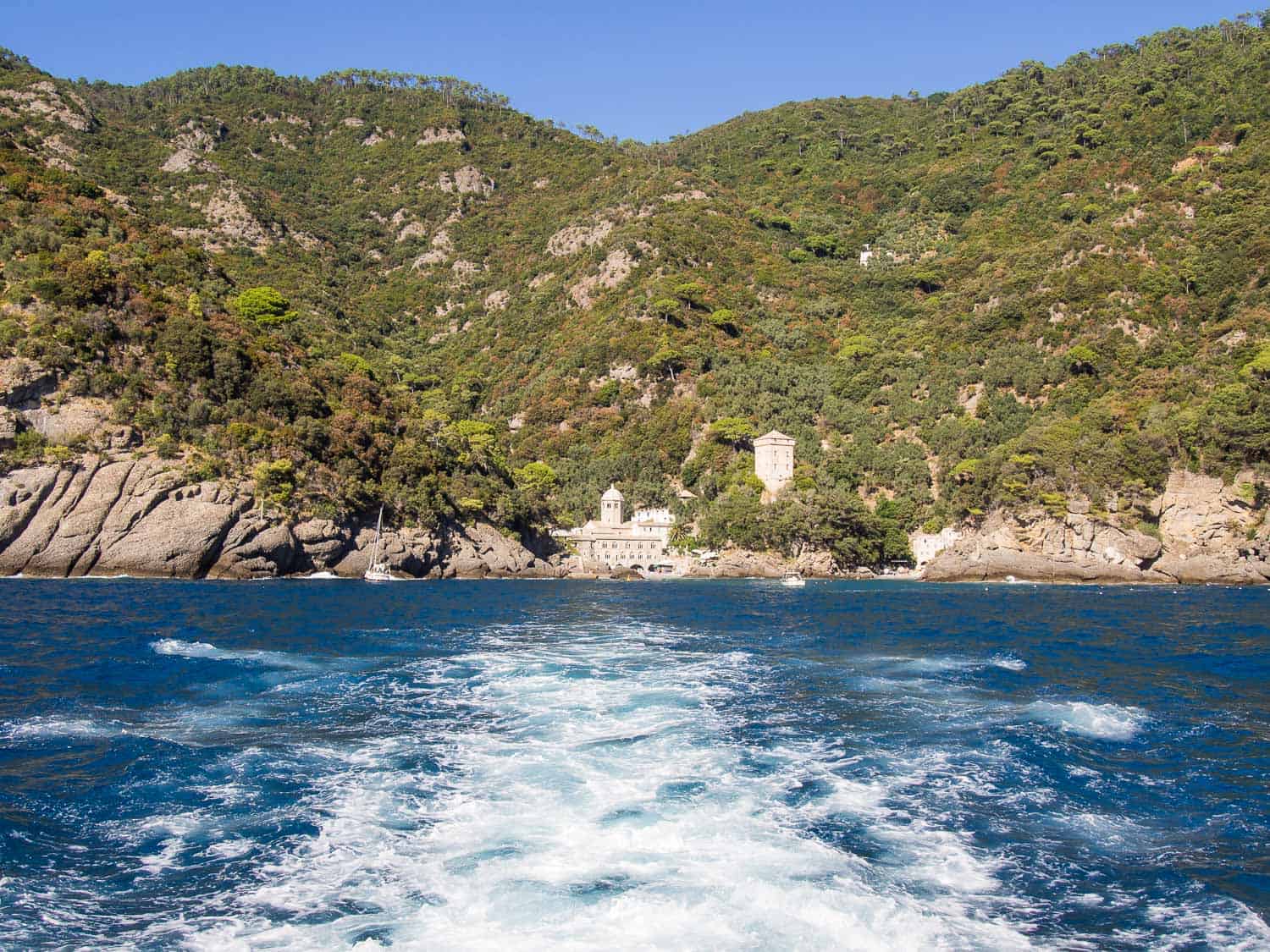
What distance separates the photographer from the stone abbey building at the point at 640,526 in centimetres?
9188

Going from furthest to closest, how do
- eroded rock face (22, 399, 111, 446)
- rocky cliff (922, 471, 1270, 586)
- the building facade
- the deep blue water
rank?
the building facade → rocky cliff (922, 471, 1270, 586) → eroded rock face (22, 399, 111, 446) → the deep blue water

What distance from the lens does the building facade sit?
91500 mm

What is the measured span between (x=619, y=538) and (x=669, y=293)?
46879 millimetres

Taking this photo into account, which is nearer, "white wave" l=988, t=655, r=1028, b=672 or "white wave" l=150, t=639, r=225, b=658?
"white wave" l=150, t=639, r=225, b=658

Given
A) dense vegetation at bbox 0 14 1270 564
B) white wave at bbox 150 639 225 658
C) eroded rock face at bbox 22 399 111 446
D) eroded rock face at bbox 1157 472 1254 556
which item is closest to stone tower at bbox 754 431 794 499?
dense vegetation at bbox 0 14 1270 564

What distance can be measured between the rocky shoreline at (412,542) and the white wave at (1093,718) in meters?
48.9

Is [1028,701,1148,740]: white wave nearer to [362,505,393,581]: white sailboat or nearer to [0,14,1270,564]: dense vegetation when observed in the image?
[362,505,393,581]: white sailboat

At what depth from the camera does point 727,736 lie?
1398 cm

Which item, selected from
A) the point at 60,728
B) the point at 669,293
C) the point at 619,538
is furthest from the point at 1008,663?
the point at 669,293

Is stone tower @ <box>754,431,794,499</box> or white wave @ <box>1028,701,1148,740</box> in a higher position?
stone tower @ <box>754,431,794,499</box>

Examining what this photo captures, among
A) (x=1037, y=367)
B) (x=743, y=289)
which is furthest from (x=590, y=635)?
(x=743, y=289)

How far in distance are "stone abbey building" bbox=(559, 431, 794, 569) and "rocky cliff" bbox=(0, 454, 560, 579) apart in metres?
36.1

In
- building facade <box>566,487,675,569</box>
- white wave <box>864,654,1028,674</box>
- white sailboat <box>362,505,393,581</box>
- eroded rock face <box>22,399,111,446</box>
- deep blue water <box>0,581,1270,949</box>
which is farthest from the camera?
building facade <box>566,487,675,569</box>

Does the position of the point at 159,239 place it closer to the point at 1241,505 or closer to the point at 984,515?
the point at 984,515
